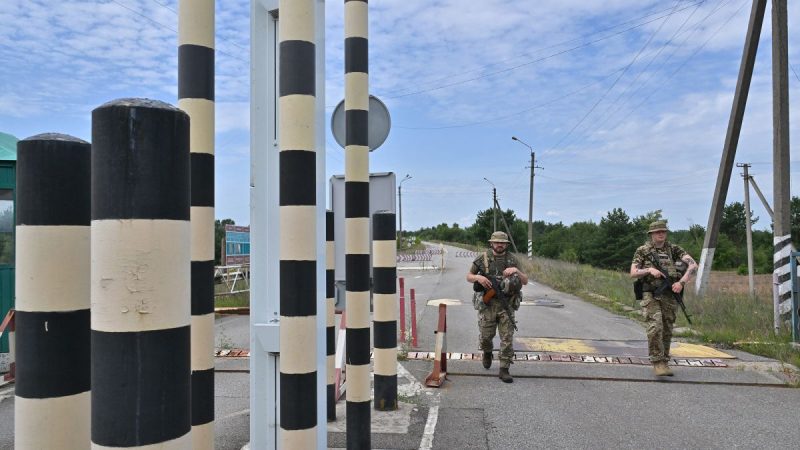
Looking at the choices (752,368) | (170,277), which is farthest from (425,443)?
(752,368)

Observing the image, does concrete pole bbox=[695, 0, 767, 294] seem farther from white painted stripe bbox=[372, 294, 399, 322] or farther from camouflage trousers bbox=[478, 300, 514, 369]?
white painted stripe bbox=[372, 294, 399, 322]

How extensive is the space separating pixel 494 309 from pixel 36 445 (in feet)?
19.7

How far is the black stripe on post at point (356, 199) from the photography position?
4500mm

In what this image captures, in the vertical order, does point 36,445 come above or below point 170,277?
below

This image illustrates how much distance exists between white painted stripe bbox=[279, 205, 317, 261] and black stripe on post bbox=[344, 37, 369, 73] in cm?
230

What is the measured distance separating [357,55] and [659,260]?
4.94m

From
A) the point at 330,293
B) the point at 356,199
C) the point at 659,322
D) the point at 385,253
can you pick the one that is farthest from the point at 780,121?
the point at 330,293

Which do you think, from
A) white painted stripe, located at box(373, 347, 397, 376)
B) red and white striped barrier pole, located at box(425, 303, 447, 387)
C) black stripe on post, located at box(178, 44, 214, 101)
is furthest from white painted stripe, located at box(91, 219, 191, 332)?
red and white striped barrier pole, located at box(425, 303, 447, 387)

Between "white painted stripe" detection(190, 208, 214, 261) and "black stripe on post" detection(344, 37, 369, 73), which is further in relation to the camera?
"black stripe on post" detection(344, 37, 369, 73)

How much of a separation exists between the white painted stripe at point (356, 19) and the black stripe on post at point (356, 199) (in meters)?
1.16

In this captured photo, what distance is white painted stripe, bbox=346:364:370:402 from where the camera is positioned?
13.8 feet

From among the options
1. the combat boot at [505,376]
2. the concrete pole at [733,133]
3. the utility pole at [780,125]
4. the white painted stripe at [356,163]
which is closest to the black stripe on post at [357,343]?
the white painted stripe at [356,163]

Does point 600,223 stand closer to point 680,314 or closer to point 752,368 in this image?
point 680,314

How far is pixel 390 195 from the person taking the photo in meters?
5.77
